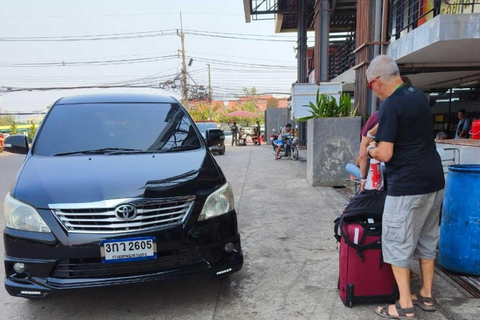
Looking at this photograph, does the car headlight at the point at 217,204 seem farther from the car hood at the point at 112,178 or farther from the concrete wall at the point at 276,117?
the concrete wall at the point at 276,117

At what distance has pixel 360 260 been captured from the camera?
253 cm

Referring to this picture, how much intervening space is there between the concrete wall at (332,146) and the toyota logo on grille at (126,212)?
505cm

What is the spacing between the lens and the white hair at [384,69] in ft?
7.75


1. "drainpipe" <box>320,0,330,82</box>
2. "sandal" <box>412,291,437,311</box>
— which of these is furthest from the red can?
"drainpipe" <box>320,0,330,82</box>

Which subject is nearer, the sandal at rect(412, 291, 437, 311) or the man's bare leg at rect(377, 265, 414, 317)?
the man's bare leg at rect(377, 265, 414, 317)

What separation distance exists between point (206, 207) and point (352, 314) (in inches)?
Result: 53.2

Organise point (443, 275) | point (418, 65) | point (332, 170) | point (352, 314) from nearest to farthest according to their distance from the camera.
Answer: point (352, 314)
point (443, 275)
point (332, 170)
point (418, 65)

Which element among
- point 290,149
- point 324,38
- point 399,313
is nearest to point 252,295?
point 399,313

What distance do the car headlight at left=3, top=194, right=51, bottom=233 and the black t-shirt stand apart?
2.39 meters

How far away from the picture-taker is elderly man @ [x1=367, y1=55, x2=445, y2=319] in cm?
225

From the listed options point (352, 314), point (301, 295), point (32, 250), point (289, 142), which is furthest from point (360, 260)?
point (289, 142)

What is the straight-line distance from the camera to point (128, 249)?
235cm

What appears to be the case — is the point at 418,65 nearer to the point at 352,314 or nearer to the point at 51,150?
the point at 352,314

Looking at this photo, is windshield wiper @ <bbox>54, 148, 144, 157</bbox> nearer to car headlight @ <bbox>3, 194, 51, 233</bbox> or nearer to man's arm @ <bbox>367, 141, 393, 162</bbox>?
car headlight @ <bbox>3, 194, 51, 233</bbox>
